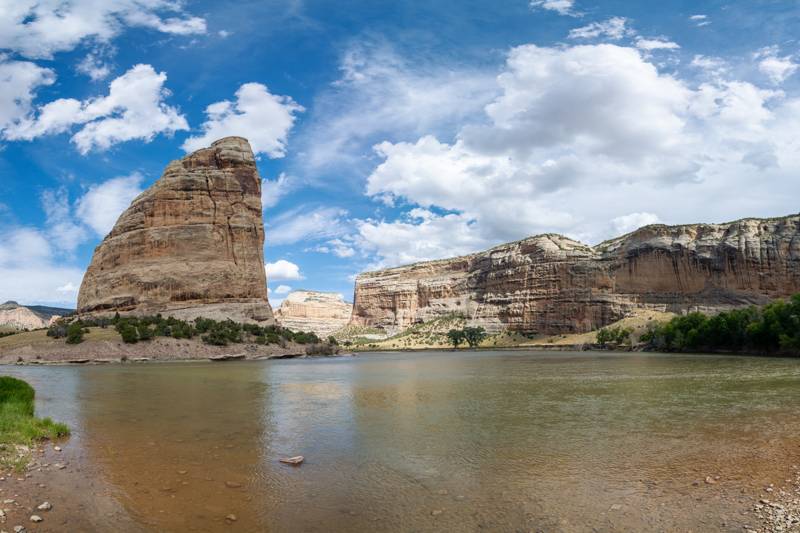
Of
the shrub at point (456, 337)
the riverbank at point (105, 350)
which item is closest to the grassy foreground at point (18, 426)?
the riverbank at point (105, 350)

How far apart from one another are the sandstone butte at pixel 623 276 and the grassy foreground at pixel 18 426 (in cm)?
12517

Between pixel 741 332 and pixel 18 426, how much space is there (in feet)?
227

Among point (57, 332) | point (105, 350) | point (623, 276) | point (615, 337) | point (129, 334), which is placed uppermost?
point (623, 276)

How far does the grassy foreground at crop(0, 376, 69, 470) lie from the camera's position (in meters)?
11.5

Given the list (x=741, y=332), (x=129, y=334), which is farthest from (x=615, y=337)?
(x=129, y=334)

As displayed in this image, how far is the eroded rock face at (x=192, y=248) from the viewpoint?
89.5m

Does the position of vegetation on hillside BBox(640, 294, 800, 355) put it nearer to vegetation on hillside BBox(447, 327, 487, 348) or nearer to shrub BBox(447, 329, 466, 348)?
vegetation on hillside BBox(447, 327, 487, 348)

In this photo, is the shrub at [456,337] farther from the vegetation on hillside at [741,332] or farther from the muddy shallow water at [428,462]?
the muddy shallow water at [428,462]

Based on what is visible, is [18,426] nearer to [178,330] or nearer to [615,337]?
[178,330]

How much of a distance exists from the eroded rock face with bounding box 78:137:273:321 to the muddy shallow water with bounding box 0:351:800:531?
69576mm

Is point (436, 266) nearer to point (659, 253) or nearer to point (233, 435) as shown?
point (659, 253)

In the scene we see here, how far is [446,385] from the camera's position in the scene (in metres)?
31.6

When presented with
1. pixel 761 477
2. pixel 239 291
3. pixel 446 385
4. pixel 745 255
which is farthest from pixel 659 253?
pixel 761 477

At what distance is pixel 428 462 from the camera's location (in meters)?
12.3
